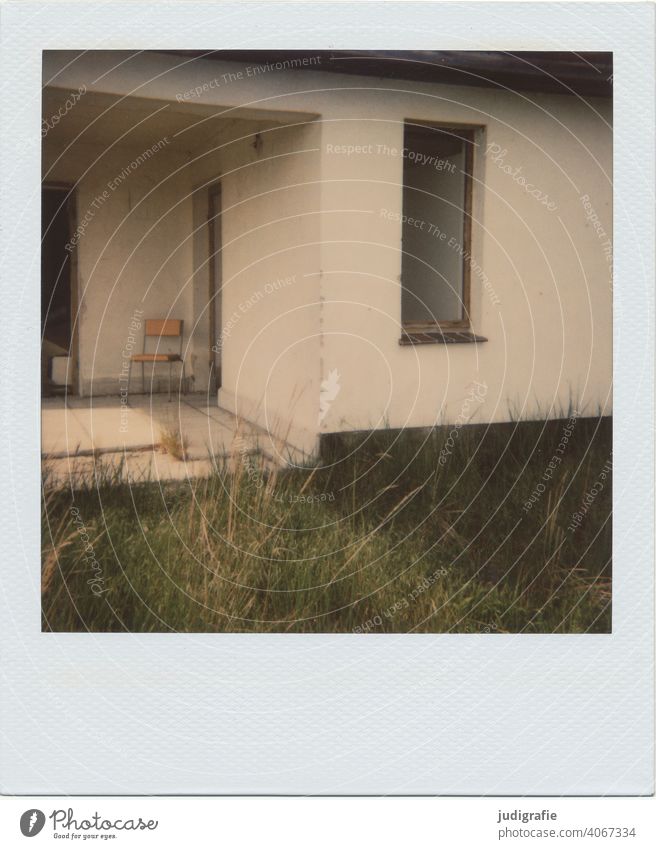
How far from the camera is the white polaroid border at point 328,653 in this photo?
262 centimetres

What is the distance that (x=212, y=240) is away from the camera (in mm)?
8789

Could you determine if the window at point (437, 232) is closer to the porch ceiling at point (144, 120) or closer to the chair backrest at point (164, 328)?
the porch ceiling at point (144, 120)

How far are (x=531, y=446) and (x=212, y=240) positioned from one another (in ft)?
14.8

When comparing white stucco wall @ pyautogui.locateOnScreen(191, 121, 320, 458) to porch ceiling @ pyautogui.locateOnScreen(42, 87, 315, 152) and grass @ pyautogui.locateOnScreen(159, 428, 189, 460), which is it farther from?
grass @ pyautogui.locateOnScreen(159, 428, 189, 460)

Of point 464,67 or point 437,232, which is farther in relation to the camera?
point 437,232

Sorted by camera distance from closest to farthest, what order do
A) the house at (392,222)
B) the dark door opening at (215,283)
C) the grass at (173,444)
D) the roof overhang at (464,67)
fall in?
the roof overhang at (464,67), the house at (392,222), the grass at (173,444), the dark door opening at (215,283)

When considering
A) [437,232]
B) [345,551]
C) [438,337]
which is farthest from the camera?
[437,232]

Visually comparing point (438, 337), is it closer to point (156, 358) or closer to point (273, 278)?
point (273, 278)

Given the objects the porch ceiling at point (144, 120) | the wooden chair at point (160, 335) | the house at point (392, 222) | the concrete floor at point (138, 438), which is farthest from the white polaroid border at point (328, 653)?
the wooden chair at point (160, 335)

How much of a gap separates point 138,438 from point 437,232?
2826 mm

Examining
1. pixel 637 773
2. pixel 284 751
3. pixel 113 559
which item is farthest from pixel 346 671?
pixel 113 559

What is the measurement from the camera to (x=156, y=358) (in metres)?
8.91

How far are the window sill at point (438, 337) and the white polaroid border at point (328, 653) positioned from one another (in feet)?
11.4

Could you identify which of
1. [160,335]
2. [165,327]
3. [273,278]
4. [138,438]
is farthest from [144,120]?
[165,327]
